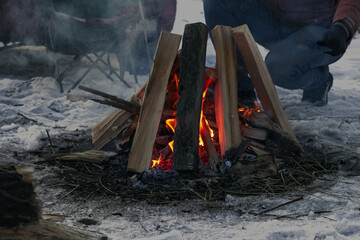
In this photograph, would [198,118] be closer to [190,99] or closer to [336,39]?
[190,99]

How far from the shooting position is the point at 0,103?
571 centimetres

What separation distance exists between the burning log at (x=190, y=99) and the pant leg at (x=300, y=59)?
2129 millimetres

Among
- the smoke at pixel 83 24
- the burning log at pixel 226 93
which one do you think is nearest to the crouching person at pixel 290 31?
the burning log at pixel 226 93

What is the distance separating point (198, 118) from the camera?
3.14m

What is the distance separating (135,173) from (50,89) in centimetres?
424

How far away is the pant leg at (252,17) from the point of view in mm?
5383

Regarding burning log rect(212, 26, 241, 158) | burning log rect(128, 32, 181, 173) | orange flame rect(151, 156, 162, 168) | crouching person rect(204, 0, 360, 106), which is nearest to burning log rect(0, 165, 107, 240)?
burning log rect(128, 32, 181, 173)

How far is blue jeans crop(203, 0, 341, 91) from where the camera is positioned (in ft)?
16.2

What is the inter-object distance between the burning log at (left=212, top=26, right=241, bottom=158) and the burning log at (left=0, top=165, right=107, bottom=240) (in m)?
1.96

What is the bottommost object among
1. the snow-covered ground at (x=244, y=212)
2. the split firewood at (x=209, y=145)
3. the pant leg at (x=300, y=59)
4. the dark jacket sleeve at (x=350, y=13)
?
the snow-covered ground at (x=244, y=212)

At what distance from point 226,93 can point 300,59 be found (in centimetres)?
204

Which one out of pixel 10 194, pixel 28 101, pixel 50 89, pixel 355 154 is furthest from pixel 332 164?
pixel 50 89

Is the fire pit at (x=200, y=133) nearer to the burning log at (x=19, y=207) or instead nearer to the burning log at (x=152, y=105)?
the burning log at (x=152, y=105)

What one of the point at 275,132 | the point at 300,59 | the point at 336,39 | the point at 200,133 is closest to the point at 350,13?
the point at 336,39
